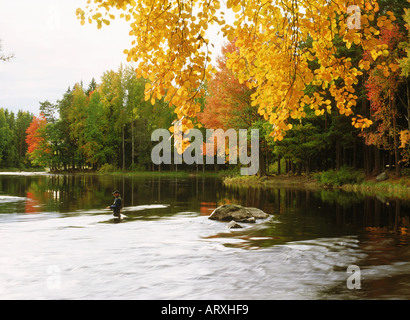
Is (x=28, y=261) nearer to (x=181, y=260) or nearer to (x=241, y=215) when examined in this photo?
(x=181, y=260)

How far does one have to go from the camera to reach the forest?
91.7 feet

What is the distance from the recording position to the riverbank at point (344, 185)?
26703 millimetres

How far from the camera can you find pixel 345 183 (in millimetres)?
32062

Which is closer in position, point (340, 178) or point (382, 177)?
point (382, 177)

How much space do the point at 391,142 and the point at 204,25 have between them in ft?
97.4

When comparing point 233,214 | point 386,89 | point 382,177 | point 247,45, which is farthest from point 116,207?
point 382,177

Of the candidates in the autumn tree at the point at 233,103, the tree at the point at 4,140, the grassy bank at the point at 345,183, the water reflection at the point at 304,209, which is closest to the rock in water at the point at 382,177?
the grassy bank at the point at 345,183

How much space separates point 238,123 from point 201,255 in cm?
2683

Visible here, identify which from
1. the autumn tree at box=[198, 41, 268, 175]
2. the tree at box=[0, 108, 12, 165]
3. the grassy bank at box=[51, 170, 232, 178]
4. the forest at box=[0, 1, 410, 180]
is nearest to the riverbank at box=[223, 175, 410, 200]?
the forest at box=[0, 1, 410, 180]

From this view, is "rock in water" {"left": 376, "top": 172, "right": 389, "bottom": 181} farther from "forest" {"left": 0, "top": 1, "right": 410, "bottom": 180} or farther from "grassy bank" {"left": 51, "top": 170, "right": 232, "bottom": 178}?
"grassy bank" {"left": 51, "top": 170, "right": 232, "bottom": 178}

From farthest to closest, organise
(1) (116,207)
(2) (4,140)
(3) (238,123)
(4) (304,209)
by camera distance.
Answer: (2) (4,140) → (3) (238,123) → (4) (304,209) → (1) (116,207)

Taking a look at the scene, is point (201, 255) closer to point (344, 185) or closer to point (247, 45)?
point (247, 45)

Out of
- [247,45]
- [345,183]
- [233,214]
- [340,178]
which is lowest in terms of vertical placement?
[233,214]
